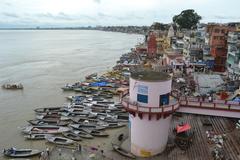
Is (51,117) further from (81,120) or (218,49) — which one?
(218,49)

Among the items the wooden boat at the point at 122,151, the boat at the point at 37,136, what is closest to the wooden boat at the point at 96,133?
the boat at the point at 37,136

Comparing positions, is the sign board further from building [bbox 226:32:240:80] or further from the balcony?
building [bbox 226:32:240:80]

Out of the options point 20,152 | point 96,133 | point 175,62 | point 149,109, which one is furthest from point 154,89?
point 175,62

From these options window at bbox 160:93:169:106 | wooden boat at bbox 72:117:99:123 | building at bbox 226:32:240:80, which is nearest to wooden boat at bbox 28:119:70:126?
wooden boat at bbox 72:117:99:123

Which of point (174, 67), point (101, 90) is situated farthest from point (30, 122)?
point (174, 67)

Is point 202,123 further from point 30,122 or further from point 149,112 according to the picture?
point 30,122
